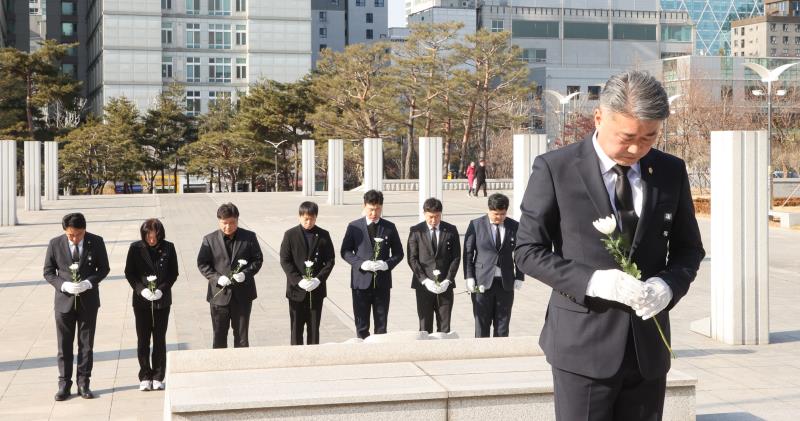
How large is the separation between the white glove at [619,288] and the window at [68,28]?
102021 millimetres

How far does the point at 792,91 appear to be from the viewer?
49.0 meters

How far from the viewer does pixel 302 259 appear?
8.91 meters

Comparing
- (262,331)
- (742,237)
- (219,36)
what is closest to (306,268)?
(262,331)

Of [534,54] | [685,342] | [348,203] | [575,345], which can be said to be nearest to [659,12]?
[534,54]

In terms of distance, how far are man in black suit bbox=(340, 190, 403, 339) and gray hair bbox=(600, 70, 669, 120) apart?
6070 millimetres

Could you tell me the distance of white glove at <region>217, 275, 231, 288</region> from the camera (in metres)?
8.38

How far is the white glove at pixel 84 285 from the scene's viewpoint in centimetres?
798

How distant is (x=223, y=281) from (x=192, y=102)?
7423 cm

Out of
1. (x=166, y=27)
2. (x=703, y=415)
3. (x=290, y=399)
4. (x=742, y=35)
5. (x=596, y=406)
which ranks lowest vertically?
(x=703, y=415)

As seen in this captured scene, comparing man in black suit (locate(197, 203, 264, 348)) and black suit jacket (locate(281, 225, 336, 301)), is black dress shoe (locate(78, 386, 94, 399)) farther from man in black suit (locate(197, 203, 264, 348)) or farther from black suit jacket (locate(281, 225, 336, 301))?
black suit jacket (locate(281, 225, 336, 301))

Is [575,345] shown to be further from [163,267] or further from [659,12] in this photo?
[659,12]

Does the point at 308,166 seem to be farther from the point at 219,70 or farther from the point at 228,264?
the point at 219,70

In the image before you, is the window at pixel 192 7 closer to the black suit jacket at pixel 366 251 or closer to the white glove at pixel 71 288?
the black suit jacket at pixel 366 251

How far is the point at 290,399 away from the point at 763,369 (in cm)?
528
